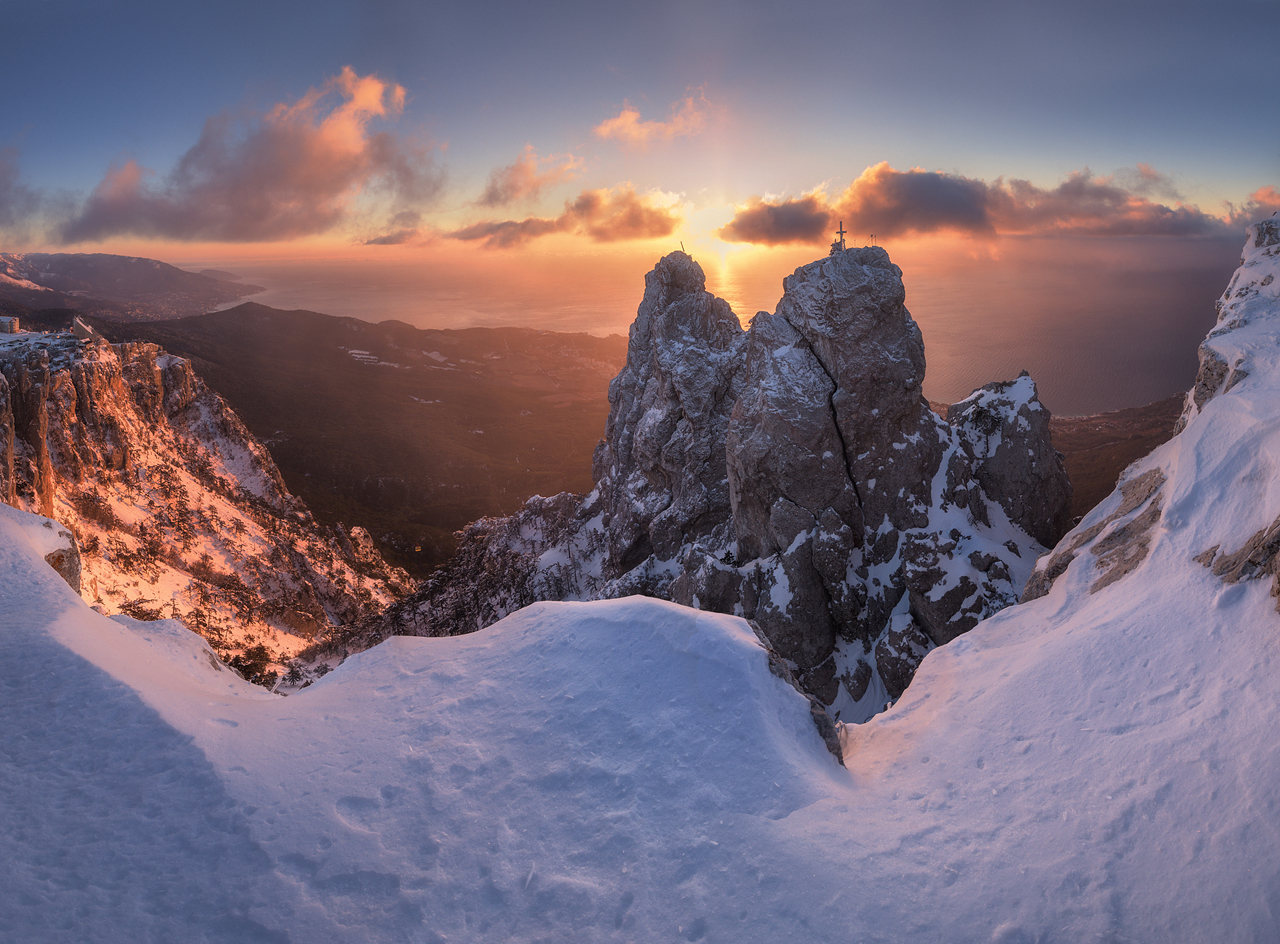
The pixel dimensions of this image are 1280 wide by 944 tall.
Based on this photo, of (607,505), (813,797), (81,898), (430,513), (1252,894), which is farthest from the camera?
(430,513)

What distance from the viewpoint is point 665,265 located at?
6131cm

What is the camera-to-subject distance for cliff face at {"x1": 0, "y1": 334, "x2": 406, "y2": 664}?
50.1 m

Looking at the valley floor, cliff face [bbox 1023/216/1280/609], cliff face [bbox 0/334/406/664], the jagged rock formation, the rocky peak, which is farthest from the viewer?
the rocky peak

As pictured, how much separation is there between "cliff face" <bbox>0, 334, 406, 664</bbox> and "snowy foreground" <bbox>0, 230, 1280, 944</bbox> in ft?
90.7

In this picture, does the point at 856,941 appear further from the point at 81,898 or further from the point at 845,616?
the point at 845,616

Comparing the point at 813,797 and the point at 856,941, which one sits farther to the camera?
the point at 813,797

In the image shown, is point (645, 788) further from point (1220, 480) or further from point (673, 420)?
point (673, 420)

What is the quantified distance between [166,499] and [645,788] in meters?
Answer: 76.4

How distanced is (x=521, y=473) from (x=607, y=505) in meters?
97.4

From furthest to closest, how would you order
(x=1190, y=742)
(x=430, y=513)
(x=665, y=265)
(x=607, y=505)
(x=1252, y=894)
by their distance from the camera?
(x=430, y=513) < (x=607, y=505) < (x=665, y=265) < (x=1190, y=742) < (x=1252, y=894)

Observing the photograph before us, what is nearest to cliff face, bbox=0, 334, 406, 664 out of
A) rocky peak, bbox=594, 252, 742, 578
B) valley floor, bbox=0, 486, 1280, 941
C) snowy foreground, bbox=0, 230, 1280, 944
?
snowy foreground, bbox=0, 230, 1280, 944

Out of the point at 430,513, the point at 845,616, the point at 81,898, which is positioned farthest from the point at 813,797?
the point at 430,513

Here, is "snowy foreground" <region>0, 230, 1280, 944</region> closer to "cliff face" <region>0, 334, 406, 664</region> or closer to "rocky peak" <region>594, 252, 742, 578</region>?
"cliff face" <region>0, 334, 406, 664</region>

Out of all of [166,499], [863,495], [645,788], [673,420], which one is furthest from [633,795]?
[166,499]
